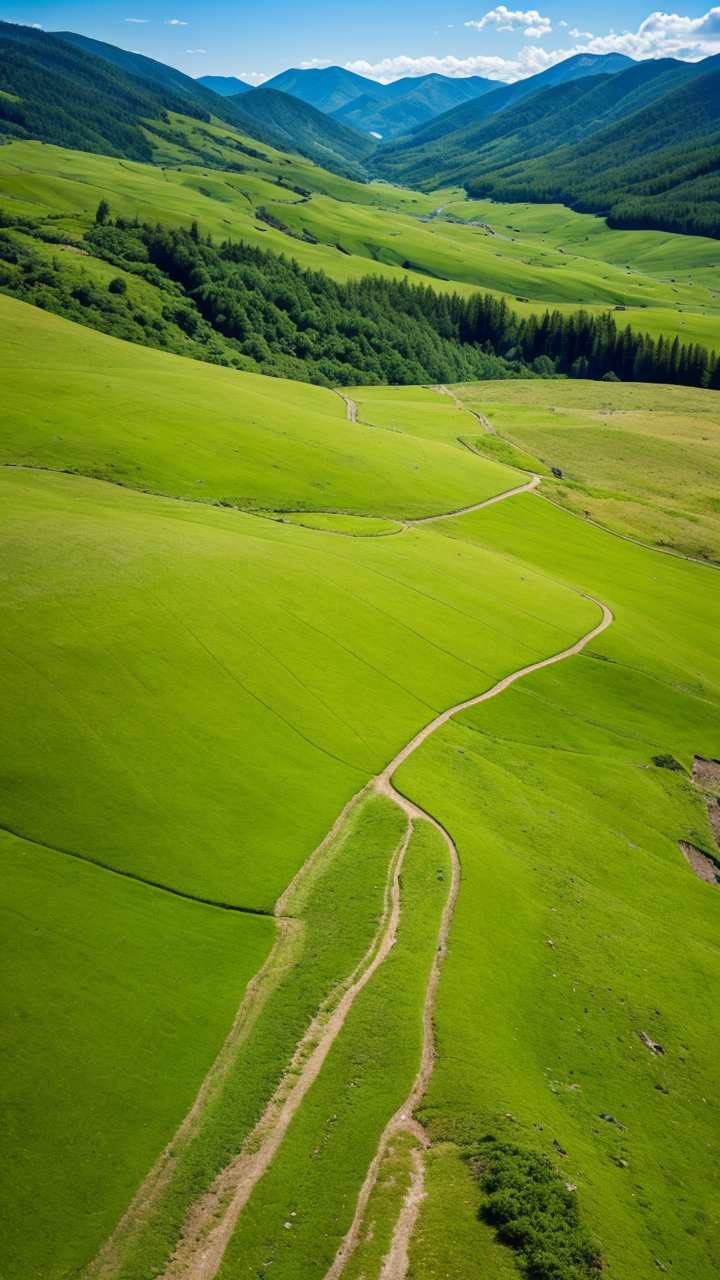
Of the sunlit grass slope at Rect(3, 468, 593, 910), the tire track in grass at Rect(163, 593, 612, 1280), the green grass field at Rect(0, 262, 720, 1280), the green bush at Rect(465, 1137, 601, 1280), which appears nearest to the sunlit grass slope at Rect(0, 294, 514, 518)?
the green grass field at Rect(0, 262, 720, 1280)

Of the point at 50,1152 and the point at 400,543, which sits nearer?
the point at 50,1152

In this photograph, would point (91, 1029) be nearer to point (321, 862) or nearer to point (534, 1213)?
point (321, 862)

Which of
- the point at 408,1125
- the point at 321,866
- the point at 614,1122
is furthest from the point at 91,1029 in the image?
the point at 614,1122

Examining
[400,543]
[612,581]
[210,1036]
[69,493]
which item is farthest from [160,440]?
[210,1036]

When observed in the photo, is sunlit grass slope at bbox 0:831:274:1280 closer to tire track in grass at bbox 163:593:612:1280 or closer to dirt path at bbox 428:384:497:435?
tire track in grass at bbox 163:593:612:1280

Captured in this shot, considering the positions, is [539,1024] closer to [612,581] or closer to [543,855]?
[543,855]

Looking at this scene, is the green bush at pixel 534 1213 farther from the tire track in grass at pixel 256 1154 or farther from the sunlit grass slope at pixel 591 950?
the tire track in grass at pixel 256 1154
